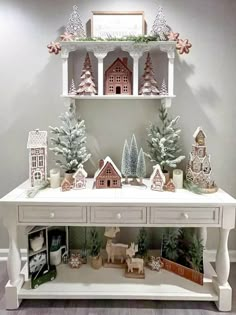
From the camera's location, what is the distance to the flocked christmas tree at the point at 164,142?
241cm

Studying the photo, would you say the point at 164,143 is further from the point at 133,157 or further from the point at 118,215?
the point at 118,215

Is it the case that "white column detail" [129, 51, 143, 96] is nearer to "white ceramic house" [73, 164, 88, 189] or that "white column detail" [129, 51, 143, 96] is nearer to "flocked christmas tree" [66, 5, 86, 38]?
"flocked christmas tree" [66, 5, 86, 38]

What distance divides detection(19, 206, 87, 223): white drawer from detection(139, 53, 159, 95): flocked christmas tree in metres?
0.96

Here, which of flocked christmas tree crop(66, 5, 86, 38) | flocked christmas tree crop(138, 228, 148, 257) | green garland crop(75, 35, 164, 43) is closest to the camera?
green garland crop(75, 35, 164, 43)

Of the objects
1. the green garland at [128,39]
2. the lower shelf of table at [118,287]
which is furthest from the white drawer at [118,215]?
the green garland at [128,39]

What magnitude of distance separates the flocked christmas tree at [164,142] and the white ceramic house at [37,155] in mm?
792

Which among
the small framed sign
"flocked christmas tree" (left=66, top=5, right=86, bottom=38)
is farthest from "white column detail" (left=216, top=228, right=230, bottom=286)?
"flocked christmas tree" (left=66, top=5, right=86, bottom=38)

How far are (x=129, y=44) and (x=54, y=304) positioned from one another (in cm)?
187

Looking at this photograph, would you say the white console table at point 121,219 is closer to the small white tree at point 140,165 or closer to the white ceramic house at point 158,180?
the white ceramic house at point 158,180

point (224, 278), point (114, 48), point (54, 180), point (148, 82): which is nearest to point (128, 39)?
point (114, 48)

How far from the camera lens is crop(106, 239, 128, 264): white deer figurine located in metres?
2.46

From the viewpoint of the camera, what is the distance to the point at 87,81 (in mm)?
2391

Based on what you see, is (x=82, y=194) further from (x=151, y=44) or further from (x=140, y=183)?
(x=151, y=44)

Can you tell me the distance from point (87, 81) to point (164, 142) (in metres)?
0.72
